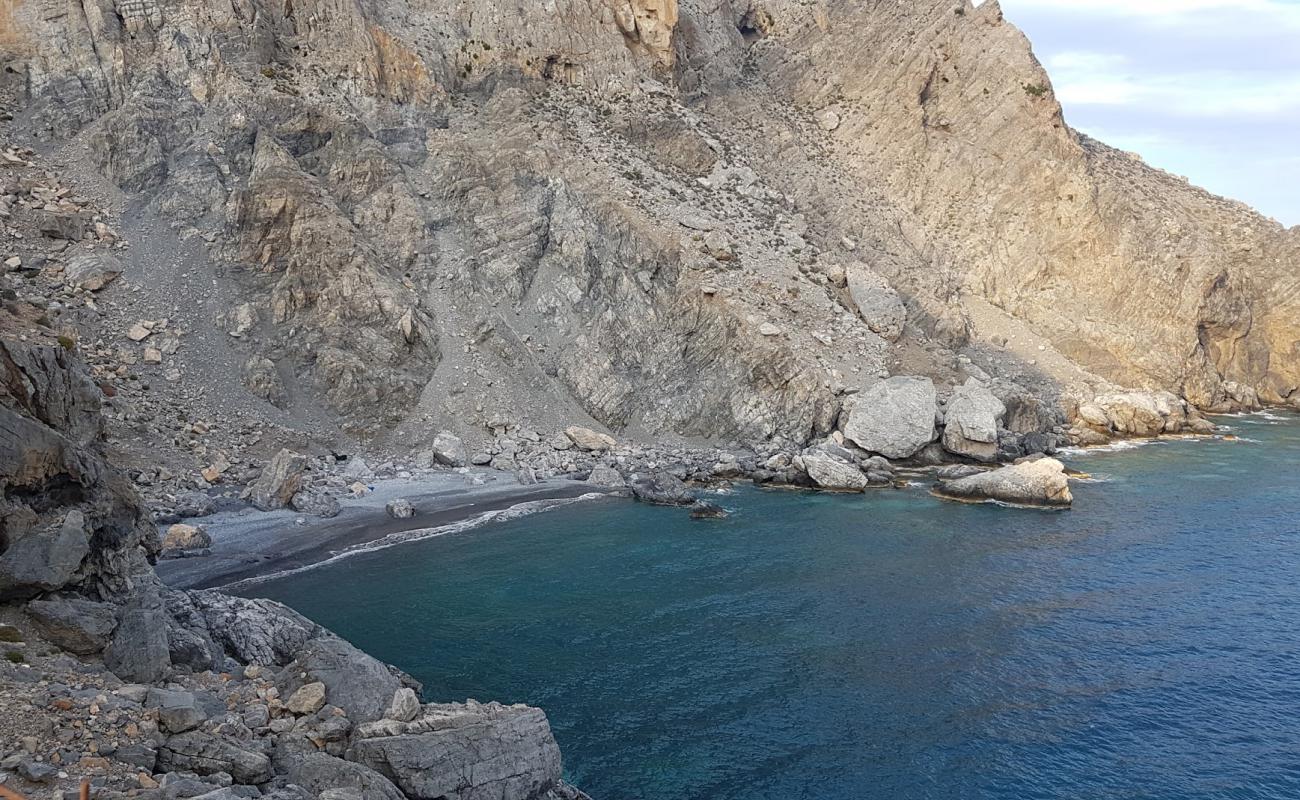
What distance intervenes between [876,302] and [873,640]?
36838 mm

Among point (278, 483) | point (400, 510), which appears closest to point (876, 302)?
point (400, 510)

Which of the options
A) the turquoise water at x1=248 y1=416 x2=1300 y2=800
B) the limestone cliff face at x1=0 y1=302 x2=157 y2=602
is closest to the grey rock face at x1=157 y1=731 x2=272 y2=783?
the limestone cliff face at x1=0 y1=302 x2=157 y2=602

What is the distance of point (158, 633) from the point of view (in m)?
15.7

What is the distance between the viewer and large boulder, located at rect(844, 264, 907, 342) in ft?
186

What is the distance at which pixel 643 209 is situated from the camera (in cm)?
5794

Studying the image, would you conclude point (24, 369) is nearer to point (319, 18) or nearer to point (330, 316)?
point (330, 316)

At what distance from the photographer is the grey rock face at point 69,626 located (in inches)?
581

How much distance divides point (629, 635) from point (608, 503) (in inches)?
659

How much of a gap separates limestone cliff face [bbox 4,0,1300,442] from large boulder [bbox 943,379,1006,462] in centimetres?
602

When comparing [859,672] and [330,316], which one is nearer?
[859,672]

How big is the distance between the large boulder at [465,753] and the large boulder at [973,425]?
39233 mm

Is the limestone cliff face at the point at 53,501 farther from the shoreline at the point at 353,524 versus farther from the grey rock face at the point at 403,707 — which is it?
the shoreline at the point at 353,524

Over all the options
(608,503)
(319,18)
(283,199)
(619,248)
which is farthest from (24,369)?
(319,18)

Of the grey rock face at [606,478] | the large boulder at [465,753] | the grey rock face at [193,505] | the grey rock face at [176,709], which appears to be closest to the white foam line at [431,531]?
the grey rock face at [606,478]
